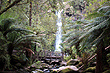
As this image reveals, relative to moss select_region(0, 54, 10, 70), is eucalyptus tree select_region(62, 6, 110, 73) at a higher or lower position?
higher

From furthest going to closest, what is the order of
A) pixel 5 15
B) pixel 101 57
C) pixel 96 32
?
pixel 5 15
pixel 101 57
pixel 96 32

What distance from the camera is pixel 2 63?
7.34 feet

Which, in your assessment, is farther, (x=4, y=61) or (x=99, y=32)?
(x=4, y=61)

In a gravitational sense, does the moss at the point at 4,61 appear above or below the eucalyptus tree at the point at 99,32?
below

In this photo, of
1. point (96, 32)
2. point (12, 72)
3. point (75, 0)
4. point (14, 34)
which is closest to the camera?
point (96, 32)

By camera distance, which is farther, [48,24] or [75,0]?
[48,24]

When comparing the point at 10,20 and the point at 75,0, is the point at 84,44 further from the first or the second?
the point at 10,20

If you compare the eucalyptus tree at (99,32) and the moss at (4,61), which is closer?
the eucalyptus tree at (99,32)

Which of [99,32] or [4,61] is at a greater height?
[99,32]

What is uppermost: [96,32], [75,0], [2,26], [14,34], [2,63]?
[75,0]

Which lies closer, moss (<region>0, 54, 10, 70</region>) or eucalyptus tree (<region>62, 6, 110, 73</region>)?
eucalyptus tree (<region>62, 6, 110, 73</region>)

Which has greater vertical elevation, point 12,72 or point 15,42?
point 15,42

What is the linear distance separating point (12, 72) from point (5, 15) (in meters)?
1.88

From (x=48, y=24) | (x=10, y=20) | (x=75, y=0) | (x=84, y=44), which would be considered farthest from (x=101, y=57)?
(x=48, y=24)
